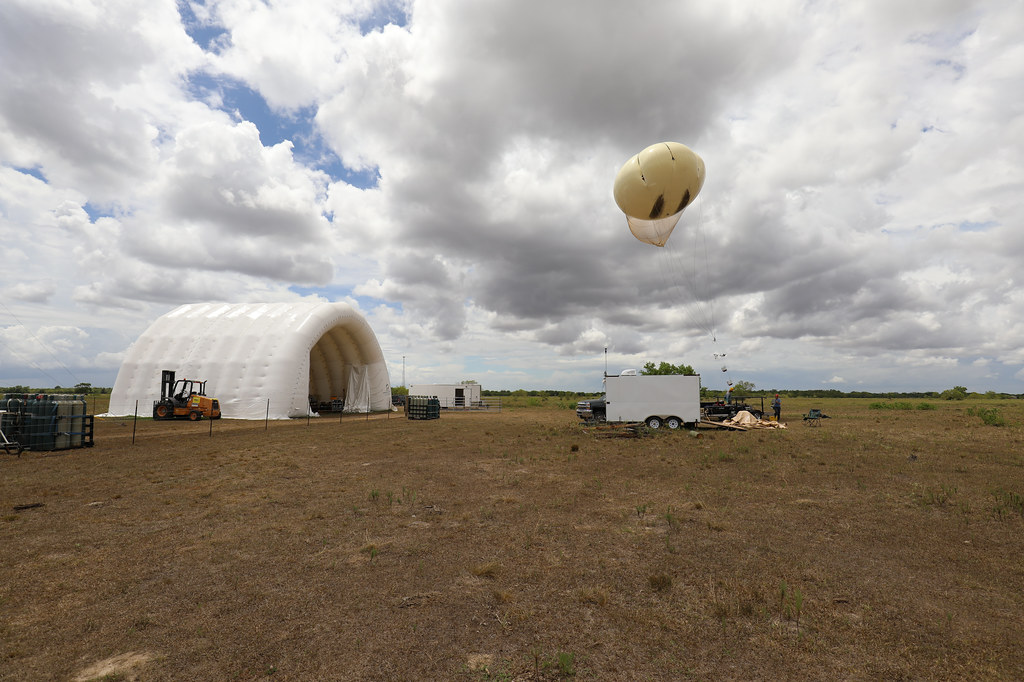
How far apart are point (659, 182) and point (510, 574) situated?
1322 cm

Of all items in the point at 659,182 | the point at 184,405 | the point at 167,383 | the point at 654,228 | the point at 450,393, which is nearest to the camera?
the point at 659,182

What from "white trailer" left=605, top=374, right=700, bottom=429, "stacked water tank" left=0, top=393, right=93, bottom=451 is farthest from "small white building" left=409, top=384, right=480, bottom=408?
"stacked water tank" left=0, top=393, right=93, bottom=451

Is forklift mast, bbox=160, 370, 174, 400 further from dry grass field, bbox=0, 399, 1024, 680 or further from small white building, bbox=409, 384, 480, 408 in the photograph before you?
small white building, bbox=409, 384, 480, 408

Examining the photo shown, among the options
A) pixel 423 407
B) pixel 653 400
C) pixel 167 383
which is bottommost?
pixel 423 407

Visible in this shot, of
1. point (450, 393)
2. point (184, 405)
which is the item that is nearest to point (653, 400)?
point (184, 405)

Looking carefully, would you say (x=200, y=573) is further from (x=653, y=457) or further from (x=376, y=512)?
(x=653, y=457)

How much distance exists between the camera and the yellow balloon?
15.2 metres

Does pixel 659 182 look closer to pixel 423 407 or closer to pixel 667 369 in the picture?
pixel 423 407

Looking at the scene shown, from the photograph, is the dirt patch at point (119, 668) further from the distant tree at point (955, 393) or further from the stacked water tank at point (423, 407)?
the distant tree at point (955, 393)

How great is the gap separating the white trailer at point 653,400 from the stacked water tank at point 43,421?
2214 cm

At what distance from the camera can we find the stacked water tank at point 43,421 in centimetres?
1683

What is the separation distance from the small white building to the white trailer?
1126 inches

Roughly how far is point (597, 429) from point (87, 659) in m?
23.2

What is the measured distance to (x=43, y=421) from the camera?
17.1m
